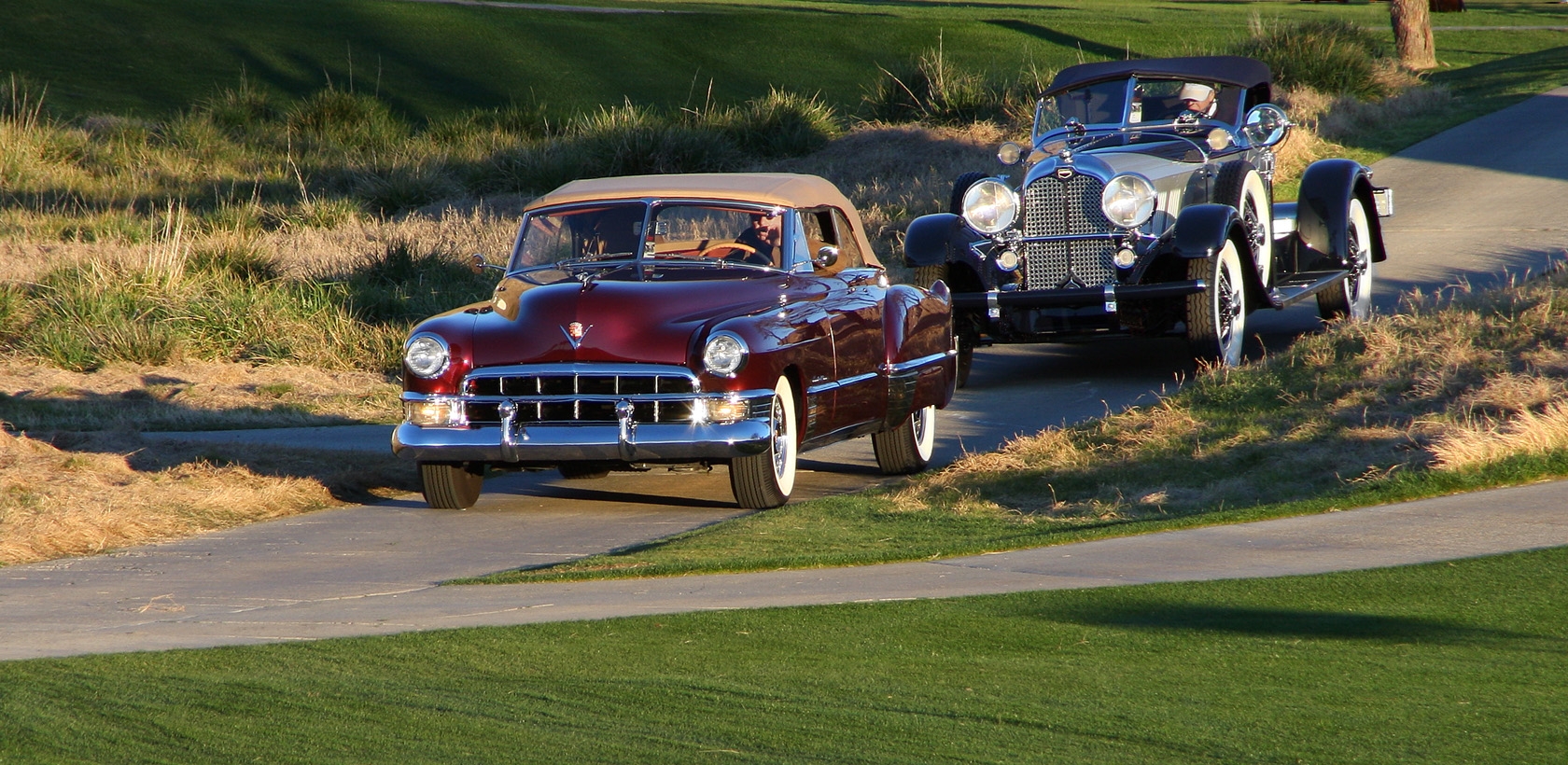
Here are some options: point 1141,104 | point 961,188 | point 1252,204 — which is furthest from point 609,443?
point 1141,104

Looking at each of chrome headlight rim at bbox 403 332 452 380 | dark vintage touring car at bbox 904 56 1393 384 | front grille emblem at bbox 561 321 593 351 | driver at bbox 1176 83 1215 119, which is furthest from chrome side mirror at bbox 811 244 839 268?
driver at bbox 1176 83 1215 119

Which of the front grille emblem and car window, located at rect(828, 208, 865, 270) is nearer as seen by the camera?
the front grille emblem

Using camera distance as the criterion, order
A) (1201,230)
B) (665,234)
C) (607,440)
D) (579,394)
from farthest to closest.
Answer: (1201,230) < (665,234) < (579,394) < (607,440)

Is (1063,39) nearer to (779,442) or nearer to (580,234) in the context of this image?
(580,234)

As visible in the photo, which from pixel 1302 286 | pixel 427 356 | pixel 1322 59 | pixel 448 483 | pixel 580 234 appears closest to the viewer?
pixel 427 356

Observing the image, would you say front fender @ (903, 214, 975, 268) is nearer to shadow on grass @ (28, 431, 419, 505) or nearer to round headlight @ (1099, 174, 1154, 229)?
round headlight @ (1099, 174, 1154, 229)

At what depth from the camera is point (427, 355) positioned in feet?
28.4

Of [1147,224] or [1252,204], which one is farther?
[1252,204]

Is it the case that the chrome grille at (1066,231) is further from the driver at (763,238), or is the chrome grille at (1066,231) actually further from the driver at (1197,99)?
the driver at (763,238)

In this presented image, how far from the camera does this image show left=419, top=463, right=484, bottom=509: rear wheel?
9086 millimetres

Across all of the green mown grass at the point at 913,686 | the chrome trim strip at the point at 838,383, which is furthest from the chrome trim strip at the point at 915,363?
the green mown grass at the point at 913,686

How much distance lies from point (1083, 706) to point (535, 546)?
152 inches

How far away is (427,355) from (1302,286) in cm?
761

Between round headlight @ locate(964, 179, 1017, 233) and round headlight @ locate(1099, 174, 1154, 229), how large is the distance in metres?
0.69
